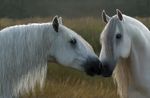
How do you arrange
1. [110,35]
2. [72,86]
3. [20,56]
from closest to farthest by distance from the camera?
[20,56]
[110,35]
[72,86]

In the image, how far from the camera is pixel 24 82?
5.55 m

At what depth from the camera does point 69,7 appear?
29.7 metres

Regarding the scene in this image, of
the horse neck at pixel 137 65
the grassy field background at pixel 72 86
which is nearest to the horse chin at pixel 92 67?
the horse neck at pixel 137 65

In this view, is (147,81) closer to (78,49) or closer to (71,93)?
(78,49)

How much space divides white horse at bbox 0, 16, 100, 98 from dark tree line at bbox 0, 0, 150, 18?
18.3m

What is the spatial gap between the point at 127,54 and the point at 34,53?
1.31 m

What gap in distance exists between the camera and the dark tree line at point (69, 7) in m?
25.6

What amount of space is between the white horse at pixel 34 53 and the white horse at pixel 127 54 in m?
0.66

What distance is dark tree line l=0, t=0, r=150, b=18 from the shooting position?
2559 cm

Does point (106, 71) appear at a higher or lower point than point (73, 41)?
lower

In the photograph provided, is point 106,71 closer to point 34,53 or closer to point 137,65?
point 137,65

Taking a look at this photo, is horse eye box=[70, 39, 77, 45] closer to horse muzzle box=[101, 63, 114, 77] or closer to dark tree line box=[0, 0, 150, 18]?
horse muzzle box=[101, 63, 114, 77]

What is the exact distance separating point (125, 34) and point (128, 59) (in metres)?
0.37

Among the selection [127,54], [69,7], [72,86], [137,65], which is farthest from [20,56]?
[69,7]
